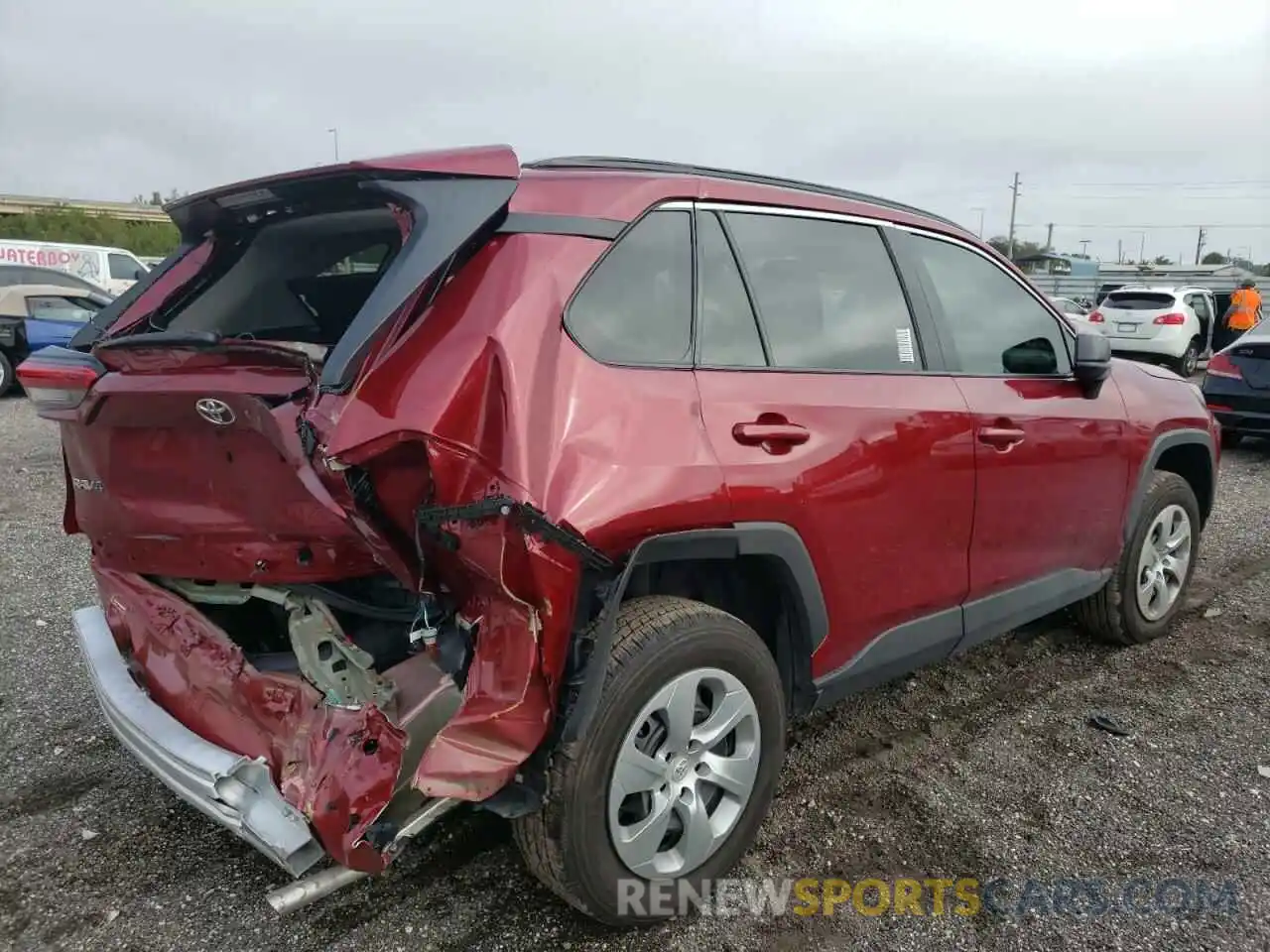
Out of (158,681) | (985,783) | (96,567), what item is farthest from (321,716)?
(985,783)

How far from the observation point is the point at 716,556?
92.4 inches

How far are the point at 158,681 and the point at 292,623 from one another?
457 mm

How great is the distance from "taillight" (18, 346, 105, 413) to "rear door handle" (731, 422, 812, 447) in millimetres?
1777

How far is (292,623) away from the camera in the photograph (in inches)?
98.3

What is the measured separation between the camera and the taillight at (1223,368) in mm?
8750

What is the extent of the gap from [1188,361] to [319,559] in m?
17.5

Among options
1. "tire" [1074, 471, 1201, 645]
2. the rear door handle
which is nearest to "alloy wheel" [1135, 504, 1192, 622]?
"tire" [1074, 471, 1201, 645]

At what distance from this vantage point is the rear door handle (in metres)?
2.38

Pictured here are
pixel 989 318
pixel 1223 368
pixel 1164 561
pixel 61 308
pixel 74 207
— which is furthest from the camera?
pixel 74 207

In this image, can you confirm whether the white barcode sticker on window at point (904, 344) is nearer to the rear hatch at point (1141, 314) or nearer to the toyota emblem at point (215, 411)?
the toyota emblem at point (215, 411)

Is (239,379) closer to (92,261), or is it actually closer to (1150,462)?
(1150,462)

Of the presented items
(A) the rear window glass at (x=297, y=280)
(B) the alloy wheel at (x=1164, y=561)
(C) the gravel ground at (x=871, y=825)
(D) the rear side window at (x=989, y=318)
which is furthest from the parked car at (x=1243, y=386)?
(A) the rear window glass at (x=297, y=280)

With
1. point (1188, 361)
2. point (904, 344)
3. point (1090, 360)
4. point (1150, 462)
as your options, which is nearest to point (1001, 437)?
point (904, 344)

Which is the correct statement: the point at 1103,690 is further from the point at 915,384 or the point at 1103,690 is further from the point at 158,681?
the point at 158,681
